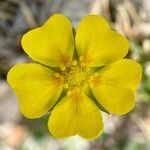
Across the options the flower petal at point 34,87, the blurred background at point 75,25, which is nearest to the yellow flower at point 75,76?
the flower petal at point 34,87

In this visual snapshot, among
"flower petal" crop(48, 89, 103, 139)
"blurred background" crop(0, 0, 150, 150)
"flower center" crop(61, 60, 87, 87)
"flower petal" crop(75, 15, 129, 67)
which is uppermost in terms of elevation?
"flower petal" crop(75, 15, 129, 67)

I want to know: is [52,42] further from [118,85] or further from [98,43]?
[118,85]

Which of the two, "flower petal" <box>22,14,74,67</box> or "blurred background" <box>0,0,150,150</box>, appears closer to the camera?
"flower petal" <box>22,14,74,67</box>

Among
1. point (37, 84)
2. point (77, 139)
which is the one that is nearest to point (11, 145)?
point (77, 139)

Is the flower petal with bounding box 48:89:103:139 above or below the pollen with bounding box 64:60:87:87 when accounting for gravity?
below

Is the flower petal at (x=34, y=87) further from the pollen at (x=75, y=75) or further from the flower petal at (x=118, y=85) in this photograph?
the flower petal at (x=118, y=85)

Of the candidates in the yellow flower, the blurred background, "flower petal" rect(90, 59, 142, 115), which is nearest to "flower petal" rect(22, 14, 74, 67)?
the yellow flower

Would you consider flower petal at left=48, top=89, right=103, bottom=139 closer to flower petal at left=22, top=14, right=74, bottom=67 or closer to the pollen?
the pollen
